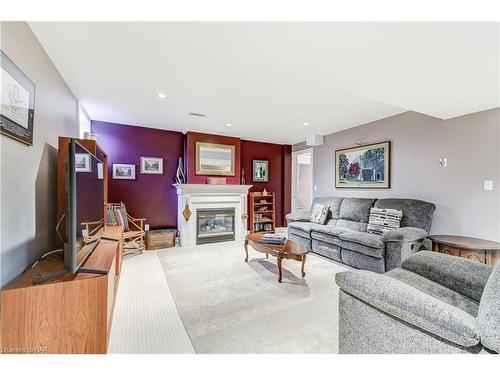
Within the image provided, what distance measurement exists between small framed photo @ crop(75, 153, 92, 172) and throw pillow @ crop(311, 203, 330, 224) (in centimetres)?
366

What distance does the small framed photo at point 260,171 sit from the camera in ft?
19.0

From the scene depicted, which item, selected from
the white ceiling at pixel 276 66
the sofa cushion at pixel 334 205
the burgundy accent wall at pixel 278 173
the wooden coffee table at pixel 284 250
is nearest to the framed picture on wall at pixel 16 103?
the white ceiling at pixel 276 66

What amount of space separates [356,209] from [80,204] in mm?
3752

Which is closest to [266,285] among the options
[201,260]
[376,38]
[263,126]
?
[201,260]

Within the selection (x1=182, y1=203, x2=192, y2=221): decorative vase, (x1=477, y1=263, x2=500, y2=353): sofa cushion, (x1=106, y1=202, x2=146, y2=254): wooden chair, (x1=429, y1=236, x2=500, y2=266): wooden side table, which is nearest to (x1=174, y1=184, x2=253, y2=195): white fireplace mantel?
(x1=182, y1=203, x2=192, y2=221): decorative vase

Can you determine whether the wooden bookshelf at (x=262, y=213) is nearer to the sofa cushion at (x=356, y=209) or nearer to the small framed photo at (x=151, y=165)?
the sofa cushion at (x=356, y=209)

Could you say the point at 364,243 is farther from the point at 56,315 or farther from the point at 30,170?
the point at 30,170

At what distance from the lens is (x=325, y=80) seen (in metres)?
1.98

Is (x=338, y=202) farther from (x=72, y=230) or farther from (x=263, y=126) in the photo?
(x=72, y=230)

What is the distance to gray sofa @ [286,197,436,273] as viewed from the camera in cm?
277

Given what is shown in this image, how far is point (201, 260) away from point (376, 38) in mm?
3365

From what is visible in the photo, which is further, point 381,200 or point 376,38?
point 381,200

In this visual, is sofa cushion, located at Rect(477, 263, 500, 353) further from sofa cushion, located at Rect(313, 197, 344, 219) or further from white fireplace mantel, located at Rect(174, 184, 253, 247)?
white fireplace mantel, located at Rect(174, 184, 253, 247)
